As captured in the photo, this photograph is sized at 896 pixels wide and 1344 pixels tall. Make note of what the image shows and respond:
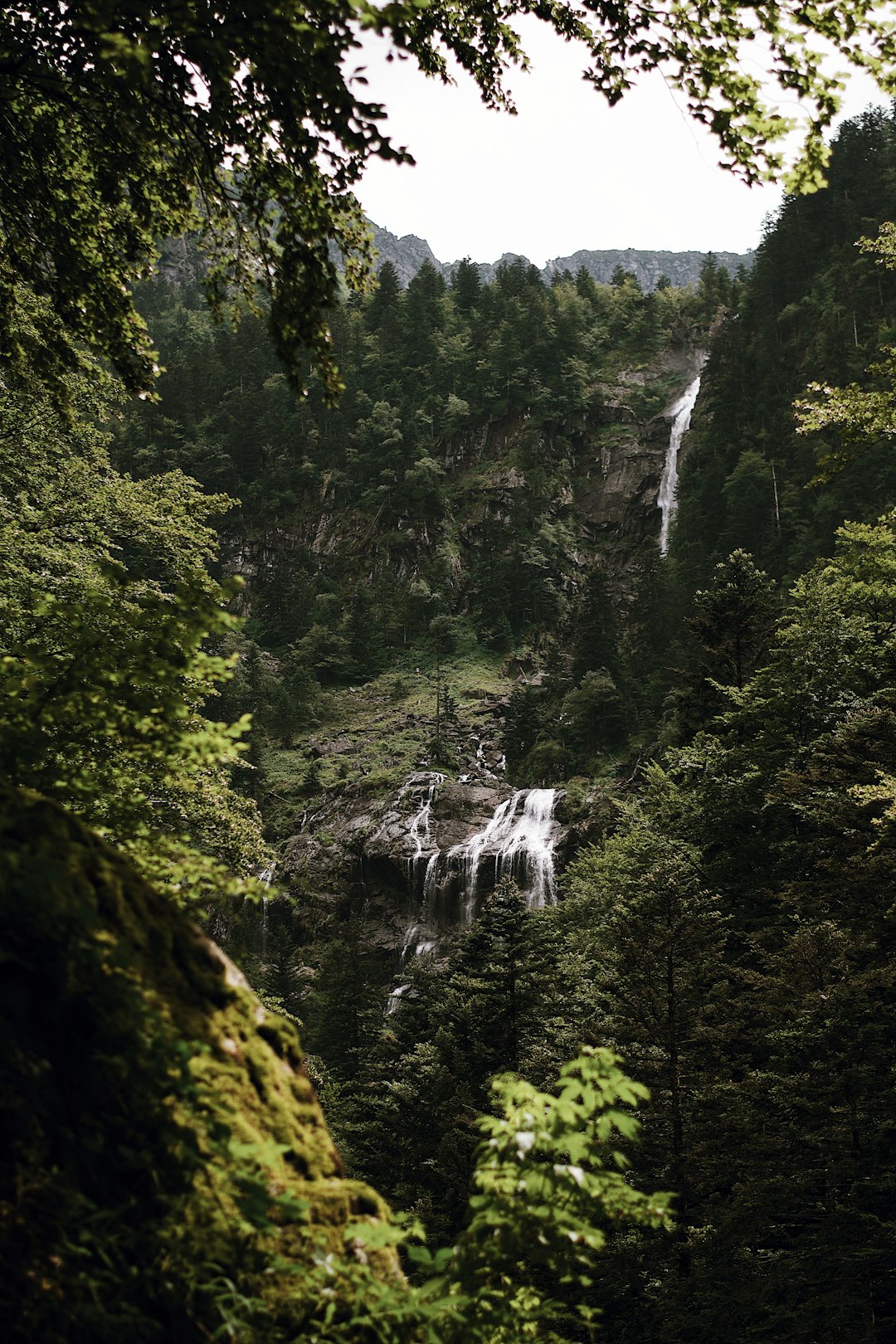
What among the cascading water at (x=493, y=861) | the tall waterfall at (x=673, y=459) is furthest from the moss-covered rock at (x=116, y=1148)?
the tall waterfall at (x=673, y=459)

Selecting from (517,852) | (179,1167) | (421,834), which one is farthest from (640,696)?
(179,1167)

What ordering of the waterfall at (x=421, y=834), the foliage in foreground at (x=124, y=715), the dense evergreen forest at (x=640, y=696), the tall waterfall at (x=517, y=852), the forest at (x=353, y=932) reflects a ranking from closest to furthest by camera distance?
the forest at (x=353, y=932) → the foliage in foreground at (x=124, y=715) → the dense evergreen forest at (x=640, y=696) → the tall waterfall at (x=517, y=852) → the waterfall at (x=421, y=834)

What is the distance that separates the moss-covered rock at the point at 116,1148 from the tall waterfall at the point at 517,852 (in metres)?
26.5

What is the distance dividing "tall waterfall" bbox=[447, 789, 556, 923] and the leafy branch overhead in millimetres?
25461

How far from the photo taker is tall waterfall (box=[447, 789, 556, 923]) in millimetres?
28969

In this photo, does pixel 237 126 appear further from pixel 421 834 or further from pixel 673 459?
pixel 673 459

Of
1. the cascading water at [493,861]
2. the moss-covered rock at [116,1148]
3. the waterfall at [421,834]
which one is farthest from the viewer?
the waterfall at [421,834]

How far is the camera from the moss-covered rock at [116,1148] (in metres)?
1.80

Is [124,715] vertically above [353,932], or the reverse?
[124,715]

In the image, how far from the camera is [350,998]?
22.6m

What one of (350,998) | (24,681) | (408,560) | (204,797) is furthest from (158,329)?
(24,681)

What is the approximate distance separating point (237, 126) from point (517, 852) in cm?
2829

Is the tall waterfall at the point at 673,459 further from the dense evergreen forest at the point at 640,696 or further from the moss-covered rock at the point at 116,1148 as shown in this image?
the moss-covered rock at the point at 116,1148

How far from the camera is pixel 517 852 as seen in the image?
30.3 metres
